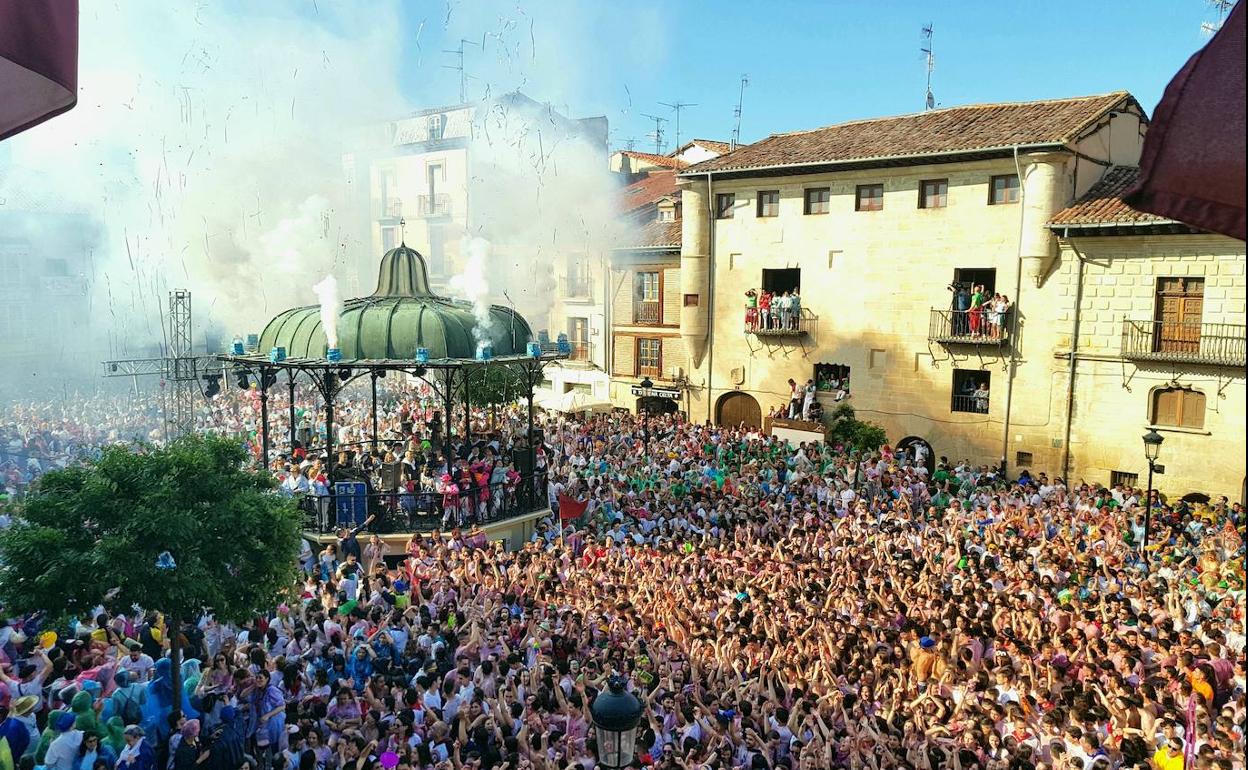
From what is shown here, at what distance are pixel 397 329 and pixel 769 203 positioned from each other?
16748 millimetres

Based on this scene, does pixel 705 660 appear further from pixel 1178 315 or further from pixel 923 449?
pixel 923 449

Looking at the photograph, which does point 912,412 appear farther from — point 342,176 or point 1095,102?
point 342,176

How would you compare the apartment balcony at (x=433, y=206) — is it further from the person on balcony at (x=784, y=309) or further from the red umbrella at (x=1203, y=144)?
the red umbrella at (x=1203, y=144)

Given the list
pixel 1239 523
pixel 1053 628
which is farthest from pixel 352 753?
pixel 1239 523

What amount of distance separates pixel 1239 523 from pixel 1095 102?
13.2 meters

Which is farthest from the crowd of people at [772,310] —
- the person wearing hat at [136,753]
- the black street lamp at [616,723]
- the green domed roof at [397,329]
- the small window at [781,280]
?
the black street lamp at [616,723]

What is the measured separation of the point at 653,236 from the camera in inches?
1417

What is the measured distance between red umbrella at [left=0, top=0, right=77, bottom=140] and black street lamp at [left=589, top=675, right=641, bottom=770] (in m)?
5.04

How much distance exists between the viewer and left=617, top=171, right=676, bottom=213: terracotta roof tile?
39188 millimetres

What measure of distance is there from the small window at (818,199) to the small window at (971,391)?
22.0 feet

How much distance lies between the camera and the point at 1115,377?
25.0m

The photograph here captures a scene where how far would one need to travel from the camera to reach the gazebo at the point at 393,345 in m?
18.0

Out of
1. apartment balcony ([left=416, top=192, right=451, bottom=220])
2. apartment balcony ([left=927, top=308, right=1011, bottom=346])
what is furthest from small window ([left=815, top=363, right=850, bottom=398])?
apartment balcony ([left=416, top=192, right=451, bottom=220])

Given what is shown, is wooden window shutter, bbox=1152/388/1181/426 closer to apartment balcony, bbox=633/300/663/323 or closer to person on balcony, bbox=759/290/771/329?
person on balcony, bbox=759/290/771/329
